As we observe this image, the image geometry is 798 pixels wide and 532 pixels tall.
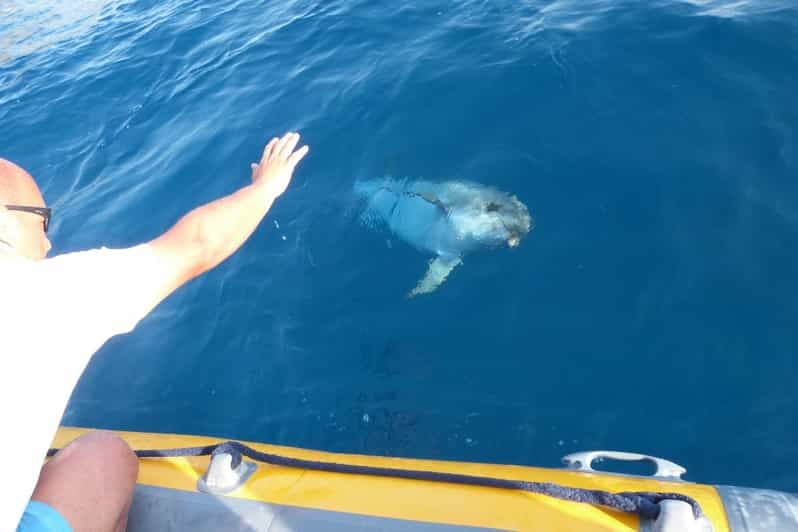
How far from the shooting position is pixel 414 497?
118 inches

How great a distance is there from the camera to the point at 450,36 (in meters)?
9.29

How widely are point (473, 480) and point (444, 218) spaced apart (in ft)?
12.0

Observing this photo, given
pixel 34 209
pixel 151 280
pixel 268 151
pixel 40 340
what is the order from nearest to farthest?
pixel 40 340, pixel 34 209, pixel 151 280, pixel 268 151

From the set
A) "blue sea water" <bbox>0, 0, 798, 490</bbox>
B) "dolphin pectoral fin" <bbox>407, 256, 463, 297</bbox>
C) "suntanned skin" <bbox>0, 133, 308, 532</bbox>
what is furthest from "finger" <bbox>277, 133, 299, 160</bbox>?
"dolphin pectoral fin" <bbox>407, 256, 463, 297</bbox>

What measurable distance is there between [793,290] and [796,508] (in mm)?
2760

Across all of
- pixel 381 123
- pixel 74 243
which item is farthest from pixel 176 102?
pixel 381 123

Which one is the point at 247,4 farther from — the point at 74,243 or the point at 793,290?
the point at 793,290

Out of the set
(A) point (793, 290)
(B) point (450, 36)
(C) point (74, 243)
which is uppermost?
(B) point (450, 36)

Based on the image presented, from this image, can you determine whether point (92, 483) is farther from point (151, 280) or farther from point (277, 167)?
point (277, 167)

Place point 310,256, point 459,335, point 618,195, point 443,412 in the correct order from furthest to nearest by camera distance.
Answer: point 310,256 → point 618,195 → point 459,335 → point 443,412

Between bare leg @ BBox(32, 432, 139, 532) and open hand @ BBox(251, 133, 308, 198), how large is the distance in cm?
171

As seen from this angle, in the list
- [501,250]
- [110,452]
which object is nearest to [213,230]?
[110,452]

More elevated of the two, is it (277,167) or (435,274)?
(277,167)

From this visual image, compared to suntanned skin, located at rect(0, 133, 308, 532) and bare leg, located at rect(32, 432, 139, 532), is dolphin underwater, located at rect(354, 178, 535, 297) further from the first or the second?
bare leg, located at rect(32, 432, 139, 532)
